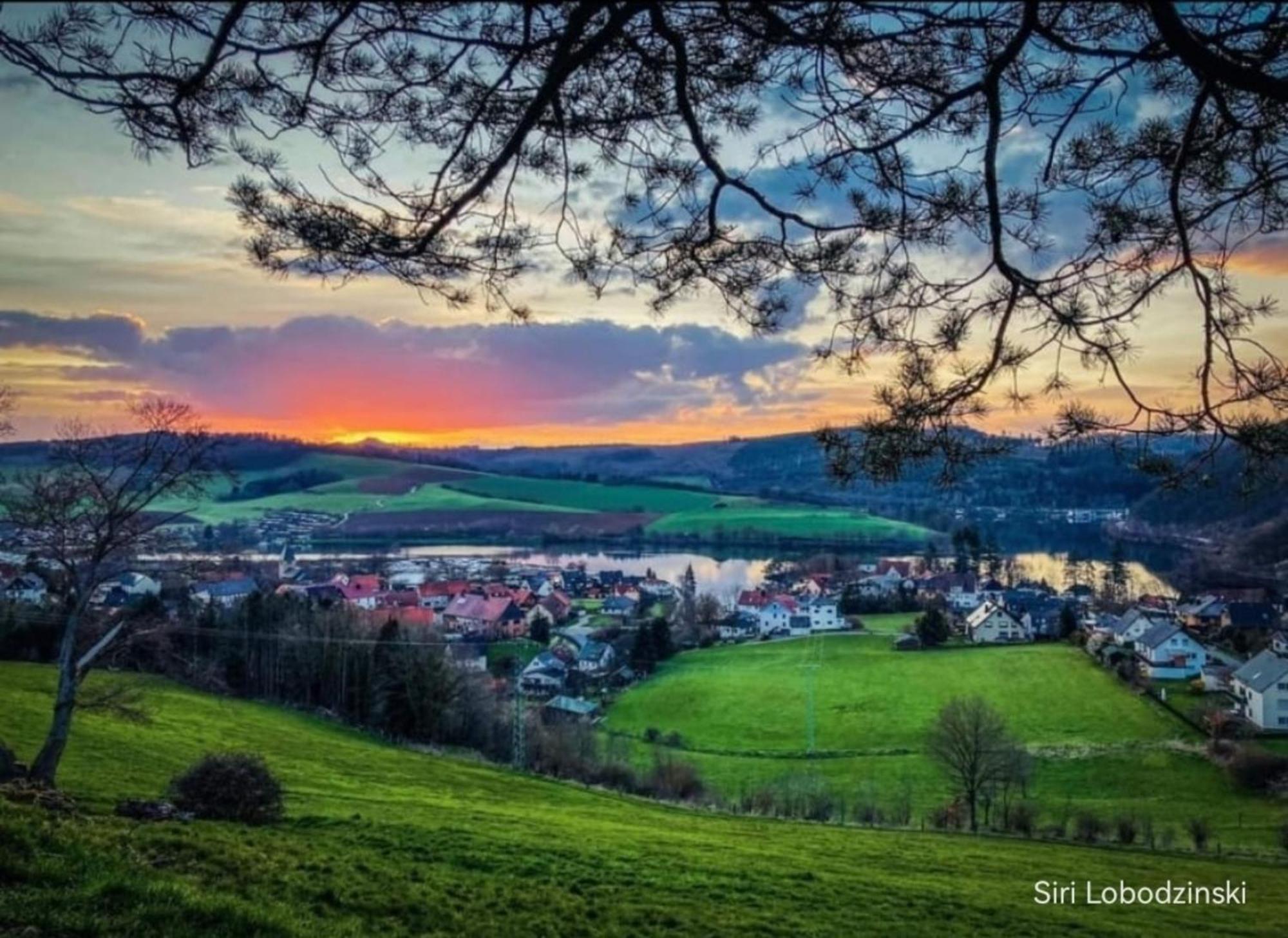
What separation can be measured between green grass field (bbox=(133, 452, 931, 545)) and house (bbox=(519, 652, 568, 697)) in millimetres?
43862

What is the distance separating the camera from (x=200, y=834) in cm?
851

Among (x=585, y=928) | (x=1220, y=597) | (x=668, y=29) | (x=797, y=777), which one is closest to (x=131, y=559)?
(x=585, y=928)

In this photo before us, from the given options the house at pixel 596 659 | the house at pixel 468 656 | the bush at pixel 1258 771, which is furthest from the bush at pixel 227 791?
the house at pixel 596 659

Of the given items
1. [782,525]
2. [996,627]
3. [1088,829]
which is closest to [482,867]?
[1088,829]

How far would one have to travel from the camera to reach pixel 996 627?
46594 mm

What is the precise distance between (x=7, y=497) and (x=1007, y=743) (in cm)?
2182

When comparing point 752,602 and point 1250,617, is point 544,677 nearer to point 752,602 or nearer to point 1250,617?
point 752,602

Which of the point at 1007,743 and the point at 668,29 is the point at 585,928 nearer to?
the point at 668,29

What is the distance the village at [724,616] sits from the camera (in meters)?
33.7

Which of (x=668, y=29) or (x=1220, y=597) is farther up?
(x=668, y=29)

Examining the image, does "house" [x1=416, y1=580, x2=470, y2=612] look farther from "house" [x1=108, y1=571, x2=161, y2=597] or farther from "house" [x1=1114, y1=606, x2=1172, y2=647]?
"house" [x1=1114, y1=606, x2=1172, y2=647]

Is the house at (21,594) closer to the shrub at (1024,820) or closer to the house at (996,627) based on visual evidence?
the shrub at (1024,820)

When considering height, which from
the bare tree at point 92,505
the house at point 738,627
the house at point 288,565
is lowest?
the house at point 738,627

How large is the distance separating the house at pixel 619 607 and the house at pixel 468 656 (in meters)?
11.6
